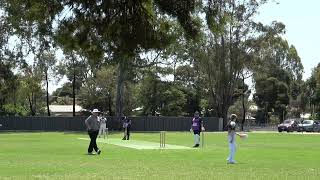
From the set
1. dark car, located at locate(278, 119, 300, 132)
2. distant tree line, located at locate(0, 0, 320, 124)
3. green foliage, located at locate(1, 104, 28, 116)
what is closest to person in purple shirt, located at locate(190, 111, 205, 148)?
distant tree line, located at locate(0, 0, 320, 124)

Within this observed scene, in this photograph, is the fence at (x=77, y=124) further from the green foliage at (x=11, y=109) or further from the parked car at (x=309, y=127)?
the green foliage at (x=11, y=109)

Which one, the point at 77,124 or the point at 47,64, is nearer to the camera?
the point at 77,124

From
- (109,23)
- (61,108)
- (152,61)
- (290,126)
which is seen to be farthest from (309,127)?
(109,23)

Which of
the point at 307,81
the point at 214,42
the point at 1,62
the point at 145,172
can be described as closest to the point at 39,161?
the point at 145,172

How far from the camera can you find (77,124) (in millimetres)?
76000

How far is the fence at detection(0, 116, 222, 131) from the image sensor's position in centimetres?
7375

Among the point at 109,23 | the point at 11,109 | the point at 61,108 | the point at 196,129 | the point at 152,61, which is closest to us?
the point at 109,23

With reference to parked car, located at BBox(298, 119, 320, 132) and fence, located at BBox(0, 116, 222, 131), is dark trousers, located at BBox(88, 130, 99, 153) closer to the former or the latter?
fence, located at BBox(0, 116, 222, 131)

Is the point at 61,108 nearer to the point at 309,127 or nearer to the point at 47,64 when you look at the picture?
the point at 47,64

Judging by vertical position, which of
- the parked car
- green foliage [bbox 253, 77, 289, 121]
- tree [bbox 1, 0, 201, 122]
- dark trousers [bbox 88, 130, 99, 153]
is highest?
green foliage [bbox 253, 77, 289, 121]

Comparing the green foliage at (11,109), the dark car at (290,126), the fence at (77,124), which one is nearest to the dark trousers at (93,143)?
the fence at (77,124)

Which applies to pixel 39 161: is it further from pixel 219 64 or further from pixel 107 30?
pixel 219 64

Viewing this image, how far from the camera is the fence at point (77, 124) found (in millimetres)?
73750

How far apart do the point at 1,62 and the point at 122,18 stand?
6435cm
